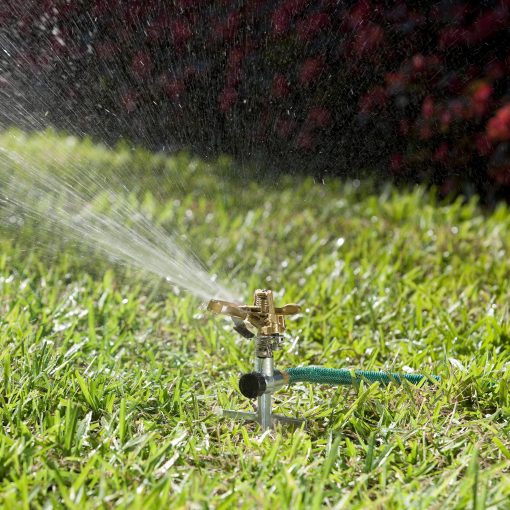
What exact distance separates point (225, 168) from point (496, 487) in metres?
3.76

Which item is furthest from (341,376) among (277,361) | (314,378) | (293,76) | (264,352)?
(293,76)

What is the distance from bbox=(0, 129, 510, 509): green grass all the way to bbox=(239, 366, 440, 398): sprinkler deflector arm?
4 centimetres

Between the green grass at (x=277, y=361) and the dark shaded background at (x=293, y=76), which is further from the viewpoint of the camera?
the dark shaded background at (x=293, y=76)

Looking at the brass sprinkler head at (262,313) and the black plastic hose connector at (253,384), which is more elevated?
the brass sprinkler head at (262,313)

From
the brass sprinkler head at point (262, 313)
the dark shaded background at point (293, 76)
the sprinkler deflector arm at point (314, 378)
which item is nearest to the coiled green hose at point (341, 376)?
the sprinkler deflector arm at point (314, 378)

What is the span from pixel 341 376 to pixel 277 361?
0.46 m

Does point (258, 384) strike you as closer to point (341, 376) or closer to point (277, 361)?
point (341, 376)

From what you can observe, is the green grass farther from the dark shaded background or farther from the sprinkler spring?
the dark shaded background

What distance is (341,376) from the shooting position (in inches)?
82.7

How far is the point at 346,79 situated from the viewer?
466 centimetres

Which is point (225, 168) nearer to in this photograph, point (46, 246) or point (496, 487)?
point (46, 246)

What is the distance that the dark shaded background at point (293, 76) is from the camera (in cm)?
438

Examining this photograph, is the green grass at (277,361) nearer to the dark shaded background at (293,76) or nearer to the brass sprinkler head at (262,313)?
the brass sprinkler head at (262,313)

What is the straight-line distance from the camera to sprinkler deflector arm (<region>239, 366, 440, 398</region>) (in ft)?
6.38
